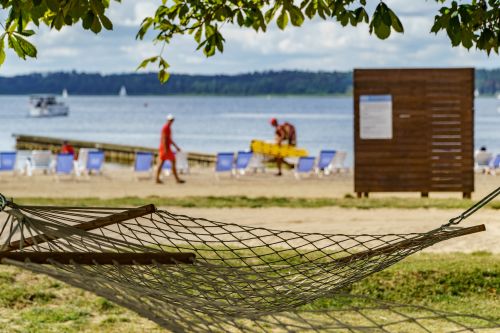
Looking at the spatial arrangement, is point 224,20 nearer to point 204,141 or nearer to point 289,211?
point 289,211

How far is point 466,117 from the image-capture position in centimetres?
1590

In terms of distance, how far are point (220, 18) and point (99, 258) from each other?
3.17m

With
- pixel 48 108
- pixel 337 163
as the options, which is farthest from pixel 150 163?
pixel 48 108

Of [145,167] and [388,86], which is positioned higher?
[388,86]

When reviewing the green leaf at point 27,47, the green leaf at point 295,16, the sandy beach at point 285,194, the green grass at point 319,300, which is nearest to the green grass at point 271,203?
the sandy beach at point 285,194

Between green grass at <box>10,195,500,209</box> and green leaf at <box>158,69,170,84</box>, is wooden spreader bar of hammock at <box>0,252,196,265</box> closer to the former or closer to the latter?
green leaf at <box>158,69,170,84</box>

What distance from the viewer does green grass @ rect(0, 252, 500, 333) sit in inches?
252

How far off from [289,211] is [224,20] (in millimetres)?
6590

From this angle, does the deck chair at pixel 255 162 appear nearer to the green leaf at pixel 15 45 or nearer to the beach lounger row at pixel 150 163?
the beach lounger row at pixel 150 163

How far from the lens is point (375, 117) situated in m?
15.8

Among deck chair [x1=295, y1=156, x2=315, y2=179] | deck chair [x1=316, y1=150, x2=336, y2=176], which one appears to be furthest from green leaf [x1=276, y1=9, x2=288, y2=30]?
deck chair [x1=316, y1=150, x2=336, y2=176]

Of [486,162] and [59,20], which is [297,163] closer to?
→ [486,162]

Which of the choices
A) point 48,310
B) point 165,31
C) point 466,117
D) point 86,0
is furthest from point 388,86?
point 86,0

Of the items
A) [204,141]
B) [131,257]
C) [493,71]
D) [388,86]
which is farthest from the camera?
[493,71]
